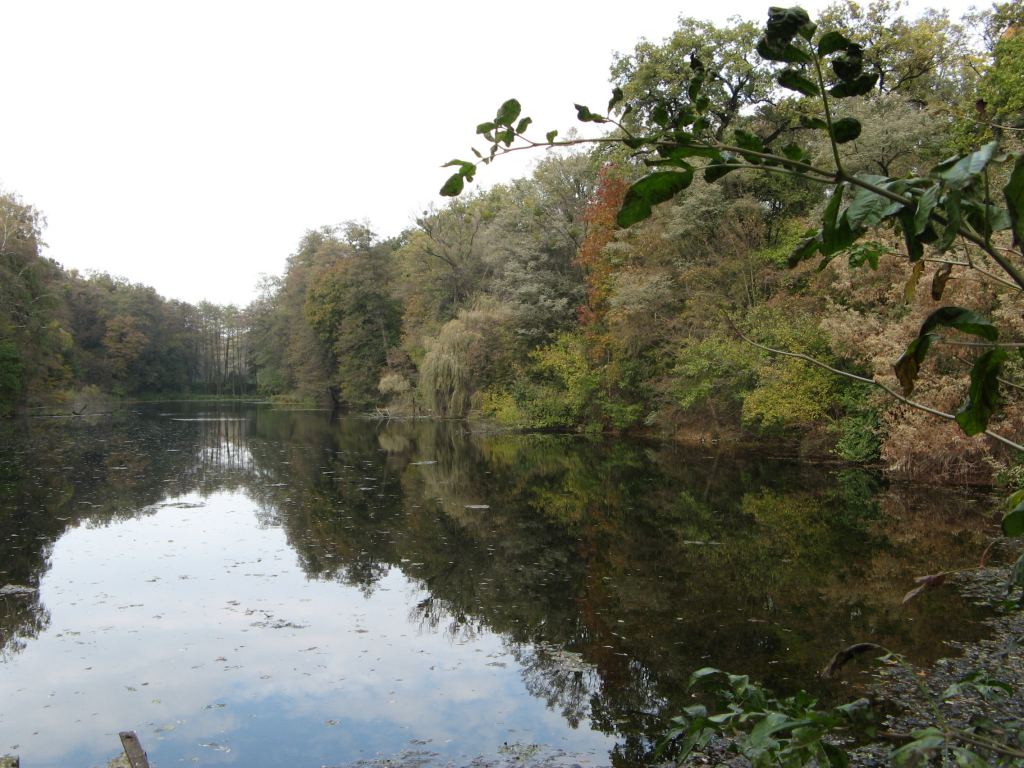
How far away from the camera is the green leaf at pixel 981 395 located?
104cm

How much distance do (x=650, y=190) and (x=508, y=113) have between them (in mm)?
314

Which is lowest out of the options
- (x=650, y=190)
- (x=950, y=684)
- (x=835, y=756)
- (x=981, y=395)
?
(x=950, y=684)

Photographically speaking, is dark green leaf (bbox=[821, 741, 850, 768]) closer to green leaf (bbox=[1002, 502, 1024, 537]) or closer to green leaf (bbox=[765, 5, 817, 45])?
green leaf (bbox=[1002, 502, 1024, 537])

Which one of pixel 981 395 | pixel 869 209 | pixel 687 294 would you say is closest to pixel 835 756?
pixel 981 395

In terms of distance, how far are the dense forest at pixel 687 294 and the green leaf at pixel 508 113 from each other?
0.80 ft

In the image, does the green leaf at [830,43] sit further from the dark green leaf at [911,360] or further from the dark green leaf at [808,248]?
the dark green leaf at [911,360]

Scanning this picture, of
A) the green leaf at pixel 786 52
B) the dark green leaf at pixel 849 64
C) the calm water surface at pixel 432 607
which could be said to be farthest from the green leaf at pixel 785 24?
the calm water surface at pixel 432 607

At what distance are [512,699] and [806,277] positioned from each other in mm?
16827

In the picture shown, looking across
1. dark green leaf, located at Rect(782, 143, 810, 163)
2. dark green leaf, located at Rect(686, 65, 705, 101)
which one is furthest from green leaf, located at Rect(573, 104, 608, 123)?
dark green leaf, located at Rect(782, 143, 810, 163)

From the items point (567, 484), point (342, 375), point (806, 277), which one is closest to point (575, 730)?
point (567, 484)

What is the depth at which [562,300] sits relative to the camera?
27906mm

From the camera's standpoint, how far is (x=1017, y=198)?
954mm

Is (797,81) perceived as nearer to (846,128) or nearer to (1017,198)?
(846,128)

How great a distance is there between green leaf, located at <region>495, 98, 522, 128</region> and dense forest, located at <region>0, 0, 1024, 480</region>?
24 cm
